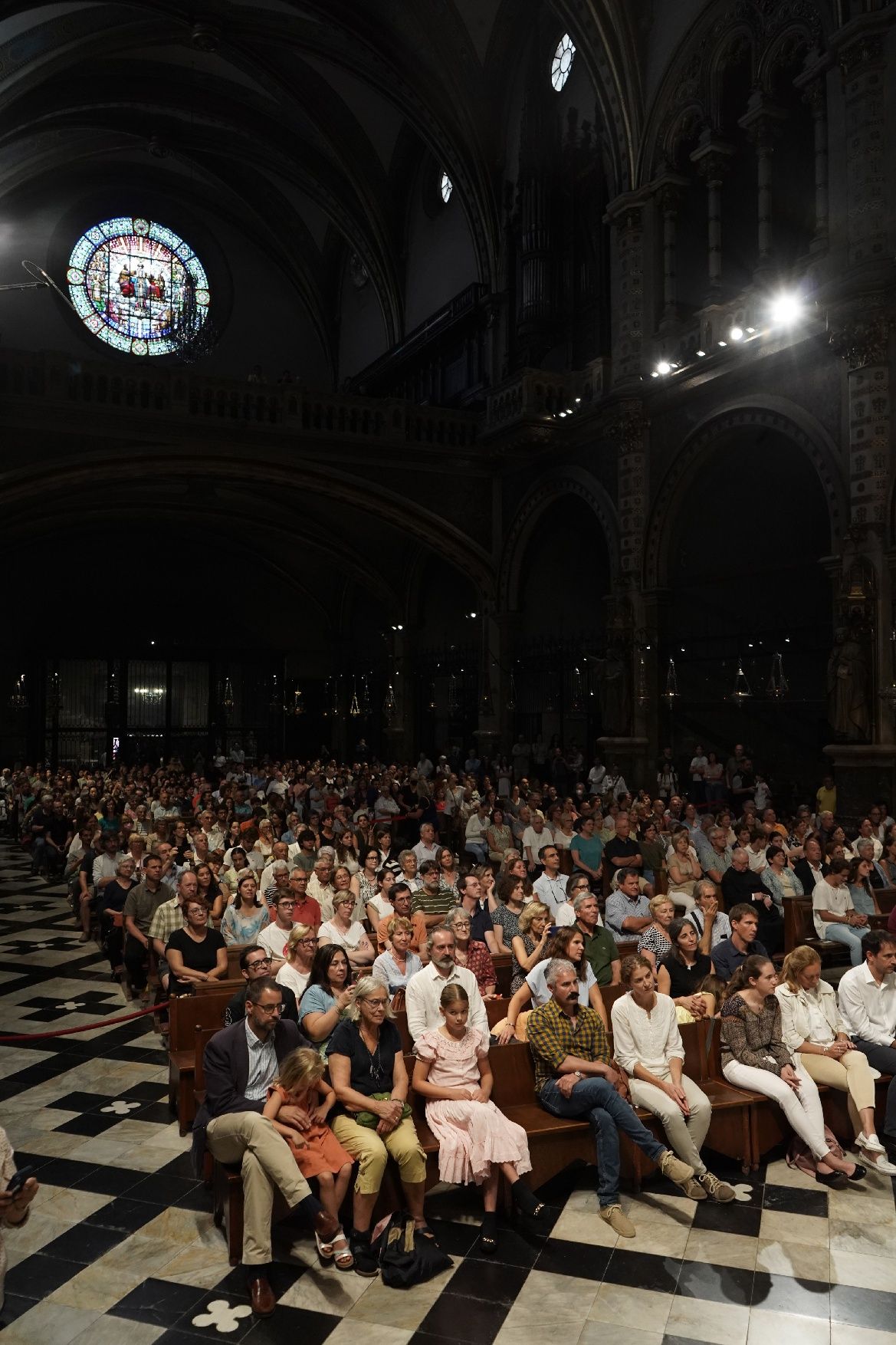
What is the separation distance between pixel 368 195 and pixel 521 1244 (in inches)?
996

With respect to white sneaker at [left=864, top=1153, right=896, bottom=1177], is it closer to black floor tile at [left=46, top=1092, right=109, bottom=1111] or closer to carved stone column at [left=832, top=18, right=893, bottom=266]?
black floor tile at [left=46, top=1092, right=109, bottom=1111]

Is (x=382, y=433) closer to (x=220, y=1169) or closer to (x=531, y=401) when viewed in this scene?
(x=531, y=401)

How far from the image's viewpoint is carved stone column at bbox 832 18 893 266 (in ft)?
42.9

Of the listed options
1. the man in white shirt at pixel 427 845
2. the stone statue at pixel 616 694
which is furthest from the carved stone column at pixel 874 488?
the man in white shirt at pixel 427 845

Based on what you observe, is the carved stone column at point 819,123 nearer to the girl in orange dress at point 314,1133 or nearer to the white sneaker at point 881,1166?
the white sneaker at point 881,1166

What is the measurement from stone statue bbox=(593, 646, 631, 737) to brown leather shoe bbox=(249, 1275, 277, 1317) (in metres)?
14.2

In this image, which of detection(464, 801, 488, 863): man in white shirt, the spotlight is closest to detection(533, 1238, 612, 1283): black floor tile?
detection(464, 801, 488, 863): man in white shirt

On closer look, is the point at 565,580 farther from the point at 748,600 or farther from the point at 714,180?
the point at 714,180

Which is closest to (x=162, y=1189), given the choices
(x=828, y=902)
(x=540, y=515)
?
(x=828, y=902)

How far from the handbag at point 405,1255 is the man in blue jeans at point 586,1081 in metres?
0.84

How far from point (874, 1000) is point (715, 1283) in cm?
225

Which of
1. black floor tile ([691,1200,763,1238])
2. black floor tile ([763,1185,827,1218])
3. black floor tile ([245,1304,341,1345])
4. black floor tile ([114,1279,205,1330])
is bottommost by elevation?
black floor tile ([245,1304,341,1345])

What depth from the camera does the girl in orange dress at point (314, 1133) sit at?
4562 millimetres

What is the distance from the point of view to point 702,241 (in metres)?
18.1
